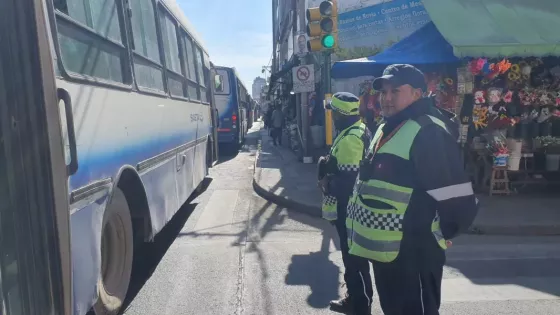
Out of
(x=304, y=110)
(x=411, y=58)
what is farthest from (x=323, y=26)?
(x=304, y=110)

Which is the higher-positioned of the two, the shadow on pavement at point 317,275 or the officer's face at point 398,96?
the officer's face at point 398,96

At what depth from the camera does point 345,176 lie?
4.10 meters

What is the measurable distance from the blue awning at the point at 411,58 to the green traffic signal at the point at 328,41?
48 cm

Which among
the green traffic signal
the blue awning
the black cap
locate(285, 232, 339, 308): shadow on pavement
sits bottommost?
locate(285, 232, 339, 308): shadow on pavement

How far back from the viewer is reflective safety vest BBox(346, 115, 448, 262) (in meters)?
2.64

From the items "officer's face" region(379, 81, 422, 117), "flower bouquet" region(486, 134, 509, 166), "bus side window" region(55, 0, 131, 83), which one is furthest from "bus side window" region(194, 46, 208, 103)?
"officer's face" region(379, 81, 422, 117)

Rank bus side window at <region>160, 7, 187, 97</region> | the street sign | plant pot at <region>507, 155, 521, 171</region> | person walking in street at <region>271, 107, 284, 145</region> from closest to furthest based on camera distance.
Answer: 1. bus side window at <region>160, 7, 187, 97</region>
2. plant pot at <region>507, 155, 521, 171</region>
3. the street sign
4. person walking in street at <region>271, 107, 284, 145</region>

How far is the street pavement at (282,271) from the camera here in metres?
4.45

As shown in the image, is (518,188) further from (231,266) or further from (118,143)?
(118,143)

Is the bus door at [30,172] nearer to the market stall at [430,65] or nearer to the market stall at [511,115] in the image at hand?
the market stall at [430,65]

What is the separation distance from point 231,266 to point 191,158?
99.3 inches

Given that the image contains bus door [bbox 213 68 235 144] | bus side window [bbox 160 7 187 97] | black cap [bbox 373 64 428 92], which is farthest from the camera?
bus door [bbox 213 68 235 144]

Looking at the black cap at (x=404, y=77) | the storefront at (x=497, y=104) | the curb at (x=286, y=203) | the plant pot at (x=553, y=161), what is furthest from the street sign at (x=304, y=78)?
the black cap at (x=404, y=77)

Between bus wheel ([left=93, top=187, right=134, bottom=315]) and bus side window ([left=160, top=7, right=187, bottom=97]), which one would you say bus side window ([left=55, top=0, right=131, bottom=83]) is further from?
bus side window ([left=160, top=7, right=187, bottom=97])
